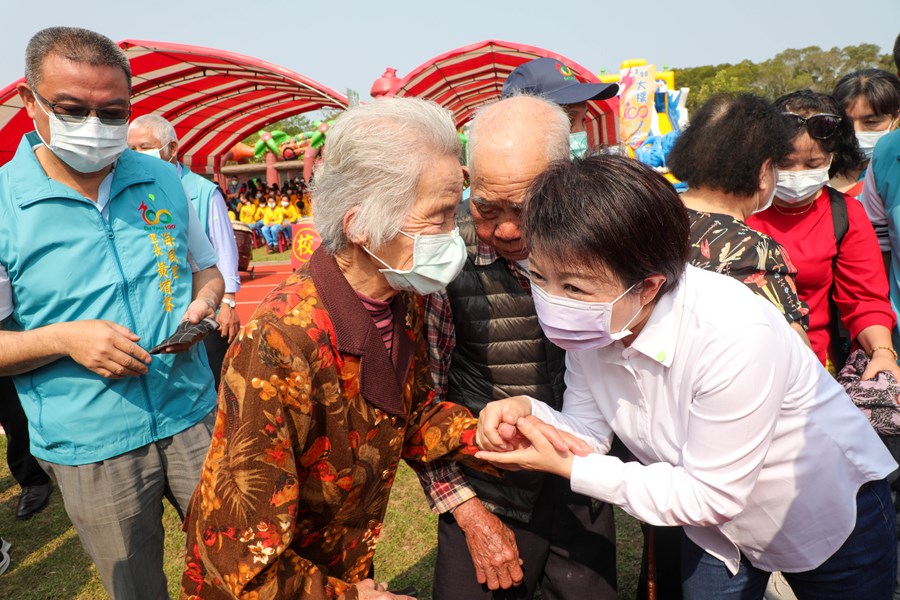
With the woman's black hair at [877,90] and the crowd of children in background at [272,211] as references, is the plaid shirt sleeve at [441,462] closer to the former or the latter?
the woman's black hair at [877,90]

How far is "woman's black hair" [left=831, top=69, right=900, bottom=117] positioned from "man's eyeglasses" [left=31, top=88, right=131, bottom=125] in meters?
3.95

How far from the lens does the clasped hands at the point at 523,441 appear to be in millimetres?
1662

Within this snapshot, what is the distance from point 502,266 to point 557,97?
0.88 meters

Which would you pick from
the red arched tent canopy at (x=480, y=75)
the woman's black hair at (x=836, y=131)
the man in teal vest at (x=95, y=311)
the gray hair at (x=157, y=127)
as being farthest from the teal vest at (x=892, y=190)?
the red arched tent canopy at (x=480, y=75)

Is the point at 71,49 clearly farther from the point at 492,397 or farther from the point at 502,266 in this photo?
the point at 492,397

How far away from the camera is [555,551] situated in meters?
2.17

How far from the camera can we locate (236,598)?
1.40 m

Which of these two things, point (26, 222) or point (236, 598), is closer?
point (236, 598)

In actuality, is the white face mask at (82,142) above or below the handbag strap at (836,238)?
above

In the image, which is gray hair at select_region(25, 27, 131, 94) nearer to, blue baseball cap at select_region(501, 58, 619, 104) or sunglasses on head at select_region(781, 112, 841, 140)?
blue baseball cap at select_region(501, 58, 619, 104)

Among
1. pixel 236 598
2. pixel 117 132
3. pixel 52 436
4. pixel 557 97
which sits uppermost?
pixel 557 97

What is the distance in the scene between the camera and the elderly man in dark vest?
6.32 ft

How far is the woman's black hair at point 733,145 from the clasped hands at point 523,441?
113 cm

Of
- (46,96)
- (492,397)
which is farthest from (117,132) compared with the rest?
(492,397)
